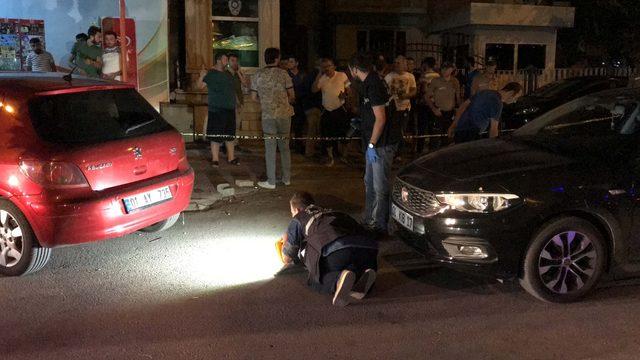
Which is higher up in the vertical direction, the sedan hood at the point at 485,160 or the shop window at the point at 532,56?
the shop window at the point at 532,56

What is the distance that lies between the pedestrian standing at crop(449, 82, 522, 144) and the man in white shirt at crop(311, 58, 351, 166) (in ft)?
11.0

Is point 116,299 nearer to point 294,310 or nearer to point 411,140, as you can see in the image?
point 294,310

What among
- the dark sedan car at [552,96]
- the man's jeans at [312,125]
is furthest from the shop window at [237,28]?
the dark sedan car at [552,96]

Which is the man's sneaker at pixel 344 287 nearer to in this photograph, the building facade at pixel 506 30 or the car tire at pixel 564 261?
the car tire at pixel 564 261

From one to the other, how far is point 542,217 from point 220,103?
6229 mm

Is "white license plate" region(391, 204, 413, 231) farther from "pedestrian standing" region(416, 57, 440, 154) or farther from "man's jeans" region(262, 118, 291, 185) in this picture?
Answer: "pedestrian standing" region(416, 57, 440, 154)

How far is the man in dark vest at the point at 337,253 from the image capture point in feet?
16.3

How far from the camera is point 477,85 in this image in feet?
24.5

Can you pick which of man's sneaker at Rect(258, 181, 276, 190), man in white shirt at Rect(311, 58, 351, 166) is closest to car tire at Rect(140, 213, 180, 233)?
man's sneaker at Rect(258, 181, 276, 190)

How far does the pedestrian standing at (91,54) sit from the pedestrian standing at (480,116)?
6595 millimetres

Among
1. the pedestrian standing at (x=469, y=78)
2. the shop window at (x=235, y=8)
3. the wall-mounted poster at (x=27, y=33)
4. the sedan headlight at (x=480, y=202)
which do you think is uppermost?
the shop window at (x=235, y=8)

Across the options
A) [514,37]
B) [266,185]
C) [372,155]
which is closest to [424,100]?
[266,185]

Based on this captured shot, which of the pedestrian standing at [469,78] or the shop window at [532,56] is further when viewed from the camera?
the shop window at [532,56]

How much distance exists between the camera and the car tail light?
5.29m
